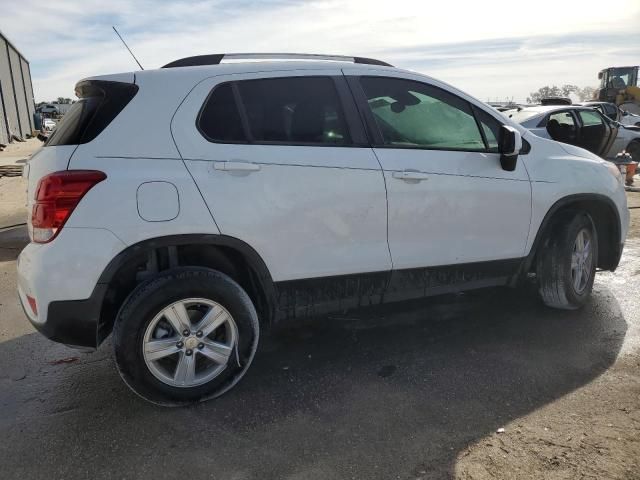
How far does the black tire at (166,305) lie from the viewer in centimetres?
284

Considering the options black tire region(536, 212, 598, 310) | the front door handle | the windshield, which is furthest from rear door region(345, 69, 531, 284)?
the windshield

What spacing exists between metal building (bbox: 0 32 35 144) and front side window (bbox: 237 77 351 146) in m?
32.6

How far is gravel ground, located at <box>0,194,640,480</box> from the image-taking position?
2.53 metres

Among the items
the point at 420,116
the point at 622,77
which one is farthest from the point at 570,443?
the point at 622,77

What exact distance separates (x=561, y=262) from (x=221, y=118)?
283cm

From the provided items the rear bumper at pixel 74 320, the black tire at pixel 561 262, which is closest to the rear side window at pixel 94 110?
the rear bumper at pixel 74 320

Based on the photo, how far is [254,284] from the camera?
322 centimetres

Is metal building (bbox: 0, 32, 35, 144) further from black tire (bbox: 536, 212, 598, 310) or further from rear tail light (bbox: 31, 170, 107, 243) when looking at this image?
black tire (bbox: 536, 212, 598, 310)

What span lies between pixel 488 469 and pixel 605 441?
67cm

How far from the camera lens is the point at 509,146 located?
3615 mm

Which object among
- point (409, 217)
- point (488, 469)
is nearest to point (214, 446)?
point (488, 469)

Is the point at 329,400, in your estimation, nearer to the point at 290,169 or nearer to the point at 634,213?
the point at 290,169

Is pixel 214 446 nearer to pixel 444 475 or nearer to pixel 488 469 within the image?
pixel 444 475

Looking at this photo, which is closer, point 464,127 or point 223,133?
point 223,133
